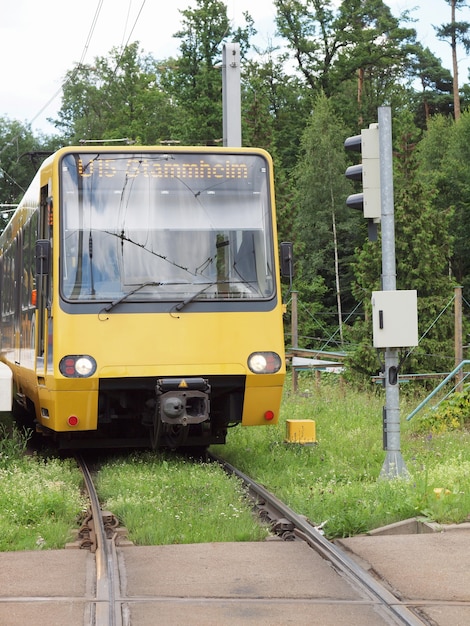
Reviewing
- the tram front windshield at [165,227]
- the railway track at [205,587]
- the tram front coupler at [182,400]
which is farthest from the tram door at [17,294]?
the railway track at [205,587]

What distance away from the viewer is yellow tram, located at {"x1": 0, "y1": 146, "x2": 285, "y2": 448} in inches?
440

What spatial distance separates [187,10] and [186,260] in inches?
1970

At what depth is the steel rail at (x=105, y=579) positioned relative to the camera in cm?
593

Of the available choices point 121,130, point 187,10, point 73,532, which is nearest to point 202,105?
point 187,10

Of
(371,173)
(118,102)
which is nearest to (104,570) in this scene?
(371,173)

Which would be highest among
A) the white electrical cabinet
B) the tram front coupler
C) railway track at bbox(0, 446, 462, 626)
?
the white electrical cabinet

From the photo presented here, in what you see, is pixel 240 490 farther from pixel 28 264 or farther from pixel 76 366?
pixel 28 264

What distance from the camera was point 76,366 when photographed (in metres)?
11.1

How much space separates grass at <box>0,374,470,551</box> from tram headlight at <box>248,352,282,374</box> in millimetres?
974

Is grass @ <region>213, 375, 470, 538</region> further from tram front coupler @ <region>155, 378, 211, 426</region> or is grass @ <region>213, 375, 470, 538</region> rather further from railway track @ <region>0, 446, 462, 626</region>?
tram front coupler @ <region>155, 378, 211, 426</region>

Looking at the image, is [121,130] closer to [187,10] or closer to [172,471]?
[187,10]

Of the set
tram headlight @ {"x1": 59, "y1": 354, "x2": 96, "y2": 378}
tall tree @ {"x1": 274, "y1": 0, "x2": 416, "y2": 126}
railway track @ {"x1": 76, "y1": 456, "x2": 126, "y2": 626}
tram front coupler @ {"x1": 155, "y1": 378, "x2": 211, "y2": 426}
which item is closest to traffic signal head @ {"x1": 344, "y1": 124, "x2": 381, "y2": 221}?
tram front coupler @ {"x1": 155, "y1": 378, "x2": 211, "y2": 426}

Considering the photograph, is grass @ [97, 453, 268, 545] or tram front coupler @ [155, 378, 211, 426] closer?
grass @ [97, 453, 268, 545]

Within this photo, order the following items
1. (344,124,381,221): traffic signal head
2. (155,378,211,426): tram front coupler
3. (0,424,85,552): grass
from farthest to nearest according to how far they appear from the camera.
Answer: (155,378,211,426): tram front coupler → (344,124,381,221): traffic signal head → (0,424,85,552): grass
